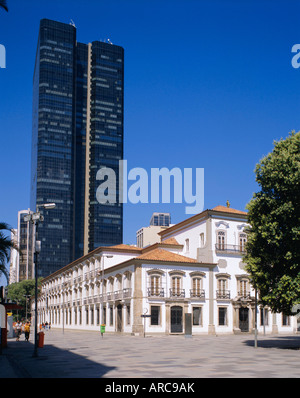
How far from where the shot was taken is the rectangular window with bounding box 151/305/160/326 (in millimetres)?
55625

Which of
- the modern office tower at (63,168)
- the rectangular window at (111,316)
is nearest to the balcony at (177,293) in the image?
the rectangular window at (111,316)

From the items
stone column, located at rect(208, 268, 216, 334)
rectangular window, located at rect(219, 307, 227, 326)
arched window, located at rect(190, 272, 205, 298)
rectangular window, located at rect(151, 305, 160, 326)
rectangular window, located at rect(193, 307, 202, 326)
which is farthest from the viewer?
rectangular window, located at rect(219, 307, 227, 326)

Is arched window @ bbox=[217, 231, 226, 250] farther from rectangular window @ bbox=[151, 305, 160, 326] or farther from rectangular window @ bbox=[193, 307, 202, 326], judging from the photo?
rectangular window @ bbox=[151, 305, 160, 326]

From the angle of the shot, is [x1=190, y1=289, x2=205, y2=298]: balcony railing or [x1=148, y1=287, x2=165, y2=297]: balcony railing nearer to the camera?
[x1=148, y1=287, x2=165, y2=297]: balcony railing

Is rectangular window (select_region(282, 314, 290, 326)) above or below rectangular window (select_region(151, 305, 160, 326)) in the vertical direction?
below

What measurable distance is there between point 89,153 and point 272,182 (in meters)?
168

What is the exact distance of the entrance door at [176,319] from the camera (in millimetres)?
56334

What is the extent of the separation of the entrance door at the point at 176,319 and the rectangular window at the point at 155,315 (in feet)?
5.56

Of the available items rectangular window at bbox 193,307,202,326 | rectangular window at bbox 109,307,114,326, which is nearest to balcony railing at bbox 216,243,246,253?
rectangular window at bbox 193,307,202,326

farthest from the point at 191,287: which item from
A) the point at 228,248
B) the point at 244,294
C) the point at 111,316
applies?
the point at 111,316

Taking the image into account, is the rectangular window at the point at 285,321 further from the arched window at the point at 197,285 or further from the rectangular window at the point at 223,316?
the arched window at the point at 197,285

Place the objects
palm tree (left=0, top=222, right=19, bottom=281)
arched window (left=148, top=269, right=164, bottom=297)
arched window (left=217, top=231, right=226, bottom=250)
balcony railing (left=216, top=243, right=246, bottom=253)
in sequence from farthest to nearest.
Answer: arched window (left=217, top=231, right=226, bottom=250) → balcony railing (left=216, top=243, right=246, bottom=253) → arched window (left=148, top=269, right=164, bottom=297) → palm tree (left=0, top=222, right=19, bottom=281)

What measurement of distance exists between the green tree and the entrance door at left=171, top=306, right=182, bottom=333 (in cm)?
2225

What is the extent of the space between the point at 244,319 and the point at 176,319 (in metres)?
9.49
